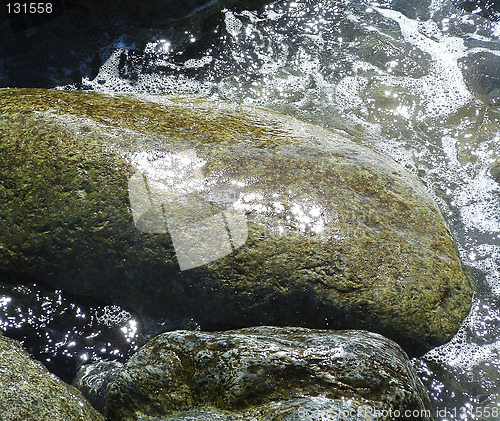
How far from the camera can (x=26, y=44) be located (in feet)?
22.6

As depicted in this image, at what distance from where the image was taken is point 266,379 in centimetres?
281

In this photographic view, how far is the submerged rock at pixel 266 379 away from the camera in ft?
8.81

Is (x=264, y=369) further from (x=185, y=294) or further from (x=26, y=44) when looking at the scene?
(x=26, y=44)

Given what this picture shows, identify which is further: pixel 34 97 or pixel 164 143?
pixel 34 97

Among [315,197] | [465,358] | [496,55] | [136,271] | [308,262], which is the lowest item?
[465,358]

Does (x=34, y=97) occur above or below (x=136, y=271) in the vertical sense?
above

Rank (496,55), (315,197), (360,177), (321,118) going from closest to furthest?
(315,197)
(360,177)
(321,118)
(496,55)

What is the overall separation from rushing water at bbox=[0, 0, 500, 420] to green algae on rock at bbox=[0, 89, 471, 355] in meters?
0.75

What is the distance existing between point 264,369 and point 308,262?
3.64 feet

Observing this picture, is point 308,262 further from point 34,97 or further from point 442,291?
point 34,97

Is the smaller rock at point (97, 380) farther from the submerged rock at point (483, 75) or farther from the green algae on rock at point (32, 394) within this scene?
the submerged rock at point (483, 75)

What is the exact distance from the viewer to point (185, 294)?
12.6 ft

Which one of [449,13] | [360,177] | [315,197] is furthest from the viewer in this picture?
[449,13]

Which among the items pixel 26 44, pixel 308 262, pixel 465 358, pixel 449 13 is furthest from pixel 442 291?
pixel 26 44
